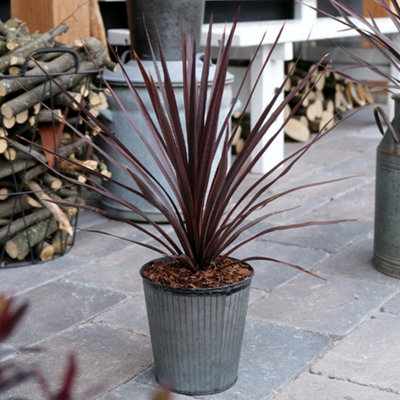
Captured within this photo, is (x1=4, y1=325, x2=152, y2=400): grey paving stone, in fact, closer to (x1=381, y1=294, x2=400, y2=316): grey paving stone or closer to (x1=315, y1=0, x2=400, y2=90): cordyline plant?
(x1=381, y1=294, x2=400, y2=316): grey paving stone

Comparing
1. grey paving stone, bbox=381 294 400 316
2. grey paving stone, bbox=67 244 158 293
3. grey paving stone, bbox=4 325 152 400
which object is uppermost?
grey paving stone, bbox=4 325 152 400

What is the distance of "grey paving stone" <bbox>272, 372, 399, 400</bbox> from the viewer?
76.8 inches

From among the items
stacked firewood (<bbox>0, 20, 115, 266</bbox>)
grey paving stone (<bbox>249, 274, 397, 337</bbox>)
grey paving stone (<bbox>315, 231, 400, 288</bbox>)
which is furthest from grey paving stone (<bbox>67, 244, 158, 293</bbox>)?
grey paving stone (<bbox>315, 231, 400, 288</bbox>)

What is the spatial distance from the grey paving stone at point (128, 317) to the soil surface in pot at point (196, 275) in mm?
502

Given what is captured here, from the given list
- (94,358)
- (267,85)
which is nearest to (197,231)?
(94,358)

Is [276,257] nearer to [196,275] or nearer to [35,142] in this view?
[35,142]

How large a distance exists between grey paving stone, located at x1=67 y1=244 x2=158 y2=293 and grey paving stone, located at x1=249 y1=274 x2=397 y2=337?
55 centimetres

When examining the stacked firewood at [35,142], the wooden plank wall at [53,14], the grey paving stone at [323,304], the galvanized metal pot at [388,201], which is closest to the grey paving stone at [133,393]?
the grey paving stone at [323,304]

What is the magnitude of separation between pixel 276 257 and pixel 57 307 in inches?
40.9

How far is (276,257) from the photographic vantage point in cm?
318

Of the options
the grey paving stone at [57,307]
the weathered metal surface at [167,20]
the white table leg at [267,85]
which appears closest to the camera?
the grey paving stone at [57,307]

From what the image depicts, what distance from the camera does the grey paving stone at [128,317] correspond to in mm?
2457

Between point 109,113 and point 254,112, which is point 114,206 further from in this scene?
point 254,112

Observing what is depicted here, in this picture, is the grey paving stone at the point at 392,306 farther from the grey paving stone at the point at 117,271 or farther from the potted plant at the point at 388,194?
the grey paving stone at the point at 117,271
